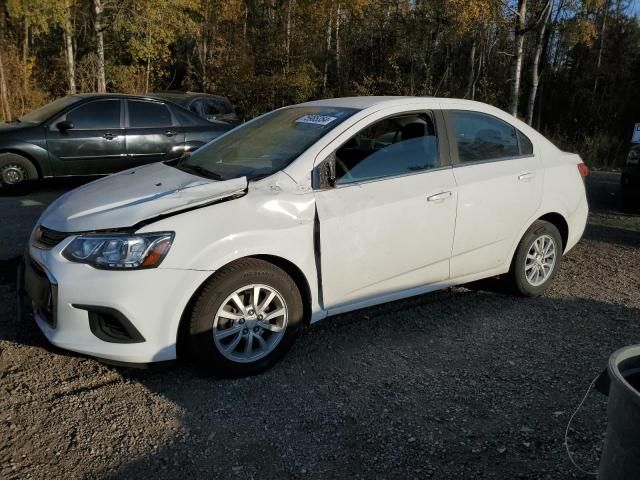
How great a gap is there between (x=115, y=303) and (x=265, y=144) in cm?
165

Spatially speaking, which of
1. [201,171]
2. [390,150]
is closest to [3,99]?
[201,171]

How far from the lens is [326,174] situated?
369 centimetres

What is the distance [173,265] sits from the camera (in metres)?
3.13

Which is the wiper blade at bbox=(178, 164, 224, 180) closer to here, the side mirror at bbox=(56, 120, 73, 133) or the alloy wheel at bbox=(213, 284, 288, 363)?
the alloy wheel at bbox=(213, 284, 288, 363)

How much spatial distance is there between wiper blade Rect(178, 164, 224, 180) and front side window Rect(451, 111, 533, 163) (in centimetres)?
179

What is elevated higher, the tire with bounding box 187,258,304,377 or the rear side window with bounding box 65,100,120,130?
the rear side window with bounding box 65,100,120,130

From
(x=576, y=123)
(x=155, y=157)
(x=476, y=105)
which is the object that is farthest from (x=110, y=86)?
(x=476, y=105)

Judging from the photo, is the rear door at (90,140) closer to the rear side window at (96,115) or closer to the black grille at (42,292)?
the rear side window at (96,115)

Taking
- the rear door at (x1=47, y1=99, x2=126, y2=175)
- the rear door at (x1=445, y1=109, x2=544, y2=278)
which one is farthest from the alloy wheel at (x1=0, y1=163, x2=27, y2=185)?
the rear door at (x1=445, y1=109, x2=544, y2=278)

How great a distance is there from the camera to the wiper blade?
384 centimetres

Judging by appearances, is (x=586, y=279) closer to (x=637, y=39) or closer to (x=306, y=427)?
(x=306, y=427)

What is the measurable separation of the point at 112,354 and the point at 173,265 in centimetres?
59

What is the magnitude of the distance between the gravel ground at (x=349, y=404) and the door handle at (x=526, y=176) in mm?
1056

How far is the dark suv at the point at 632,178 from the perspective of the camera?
8633 mm
